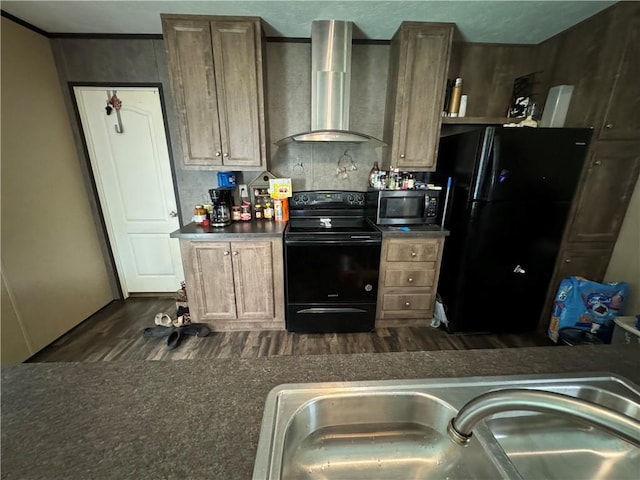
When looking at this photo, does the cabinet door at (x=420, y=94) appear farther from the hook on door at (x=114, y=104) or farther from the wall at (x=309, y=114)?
the hook on door at (x=114, y=104)

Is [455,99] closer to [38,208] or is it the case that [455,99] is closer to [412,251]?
[412,251]

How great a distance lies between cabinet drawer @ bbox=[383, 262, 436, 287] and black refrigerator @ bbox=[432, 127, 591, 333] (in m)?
0.21

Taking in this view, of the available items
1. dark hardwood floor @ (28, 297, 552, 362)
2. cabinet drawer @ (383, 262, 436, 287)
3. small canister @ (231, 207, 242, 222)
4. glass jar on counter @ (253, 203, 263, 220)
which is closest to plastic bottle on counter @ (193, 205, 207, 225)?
small canister @ (231, 207, 242, 222)

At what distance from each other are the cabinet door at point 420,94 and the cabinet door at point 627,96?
109cm

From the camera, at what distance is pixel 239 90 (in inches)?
77.8

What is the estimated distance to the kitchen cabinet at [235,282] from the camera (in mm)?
2043

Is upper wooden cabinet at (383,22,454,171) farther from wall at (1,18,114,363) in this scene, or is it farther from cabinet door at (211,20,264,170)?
wall at (1,18,114,363)

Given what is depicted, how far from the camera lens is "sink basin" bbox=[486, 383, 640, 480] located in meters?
0.64

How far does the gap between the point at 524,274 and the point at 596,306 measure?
0.50m

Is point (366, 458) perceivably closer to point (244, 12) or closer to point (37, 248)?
point (244, 12)

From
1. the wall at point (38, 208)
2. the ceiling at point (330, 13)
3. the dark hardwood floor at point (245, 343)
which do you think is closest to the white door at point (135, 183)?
the wall at point (38, 208)

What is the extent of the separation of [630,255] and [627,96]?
1170 millimetres

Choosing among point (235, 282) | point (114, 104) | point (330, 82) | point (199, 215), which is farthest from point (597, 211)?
point (114, 104)

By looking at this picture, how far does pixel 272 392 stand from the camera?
24.9 inches
